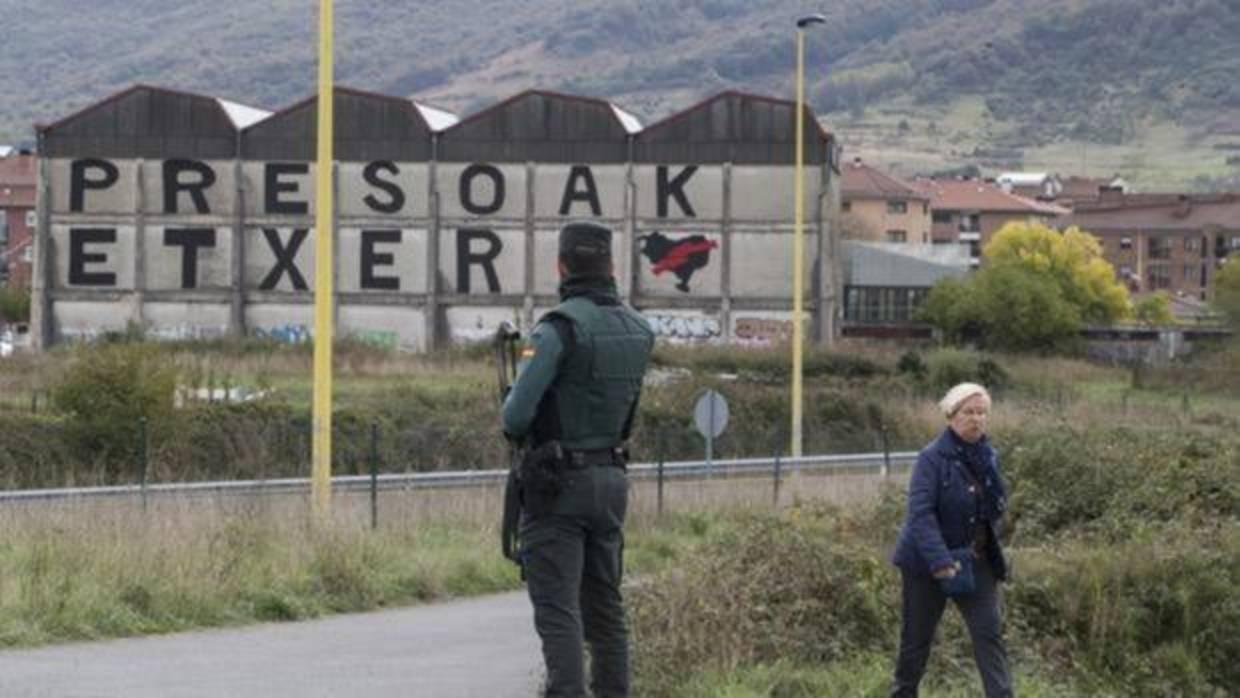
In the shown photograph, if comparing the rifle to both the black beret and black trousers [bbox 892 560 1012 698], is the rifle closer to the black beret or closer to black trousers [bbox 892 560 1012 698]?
the black beret

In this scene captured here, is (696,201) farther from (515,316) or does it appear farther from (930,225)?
(930,225)

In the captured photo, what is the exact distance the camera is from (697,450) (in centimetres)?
4619

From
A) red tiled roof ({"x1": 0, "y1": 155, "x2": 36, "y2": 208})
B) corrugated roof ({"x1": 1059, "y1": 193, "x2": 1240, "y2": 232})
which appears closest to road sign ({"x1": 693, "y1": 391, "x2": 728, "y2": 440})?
red tiled roof ({"x1": 0, "y1": 155, "x2": 36, "y2": 208})

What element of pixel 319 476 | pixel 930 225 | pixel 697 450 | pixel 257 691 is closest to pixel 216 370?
pixel 697 450

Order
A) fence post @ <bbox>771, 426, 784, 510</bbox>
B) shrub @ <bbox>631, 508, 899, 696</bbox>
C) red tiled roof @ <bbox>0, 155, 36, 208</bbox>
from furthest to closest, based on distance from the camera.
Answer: red tiled roof @ <bbox>0, 155, 36, 208</bbox>, fence post @ <bbox>771, 426, 784, 510</bbox>, shrub @ <bbox>631, 508, 899, 696</bbox>

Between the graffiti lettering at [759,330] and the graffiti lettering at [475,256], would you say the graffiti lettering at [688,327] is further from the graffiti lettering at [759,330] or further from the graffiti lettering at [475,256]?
the graffiti lettering at [475,256]

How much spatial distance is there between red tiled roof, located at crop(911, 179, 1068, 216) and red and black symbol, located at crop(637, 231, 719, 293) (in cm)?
10081

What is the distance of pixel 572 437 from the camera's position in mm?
9688

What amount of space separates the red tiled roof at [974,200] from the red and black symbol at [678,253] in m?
101

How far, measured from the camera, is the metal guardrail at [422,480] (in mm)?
22578

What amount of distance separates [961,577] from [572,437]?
8.70 ft

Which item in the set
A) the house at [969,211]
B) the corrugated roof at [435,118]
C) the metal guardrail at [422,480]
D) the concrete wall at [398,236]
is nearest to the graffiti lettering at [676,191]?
the concrete wall at [398,236]

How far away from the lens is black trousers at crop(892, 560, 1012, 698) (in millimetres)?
11562

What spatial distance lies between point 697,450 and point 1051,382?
24.3 metres
